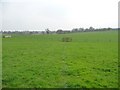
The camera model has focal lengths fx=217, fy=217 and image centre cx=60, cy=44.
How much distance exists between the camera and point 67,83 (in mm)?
6461

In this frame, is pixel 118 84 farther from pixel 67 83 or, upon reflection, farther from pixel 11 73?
pixel 11 73

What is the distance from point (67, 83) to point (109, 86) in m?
1.22

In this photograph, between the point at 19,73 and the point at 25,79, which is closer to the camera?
the point at 25,79

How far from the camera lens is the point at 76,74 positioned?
7.88 m

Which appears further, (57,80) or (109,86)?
(57,80)

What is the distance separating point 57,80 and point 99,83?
1.32m

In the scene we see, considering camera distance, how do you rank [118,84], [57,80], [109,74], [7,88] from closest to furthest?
[7,88], [118,84], [57,80], [109,74]

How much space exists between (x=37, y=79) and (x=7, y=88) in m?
1.25

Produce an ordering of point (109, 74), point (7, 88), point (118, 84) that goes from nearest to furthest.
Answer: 1. point (7, 88)
2. point (118, 84)
3. point (109, 74)

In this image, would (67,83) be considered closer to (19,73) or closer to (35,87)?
(35,87)

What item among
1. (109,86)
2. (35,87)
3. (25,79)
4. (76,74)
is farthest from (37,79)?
(109,86)

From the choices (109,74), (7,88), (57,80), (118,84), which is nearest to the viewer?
(7,88)

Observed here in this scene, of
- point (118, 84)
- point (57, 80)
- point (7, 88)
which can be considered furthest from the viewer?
point (57, 80)

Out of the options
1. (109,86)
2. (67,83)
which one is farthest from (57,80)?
(109,86)
